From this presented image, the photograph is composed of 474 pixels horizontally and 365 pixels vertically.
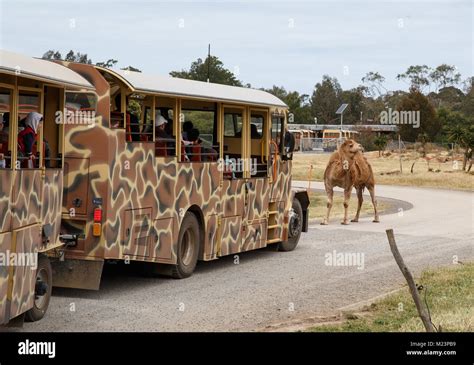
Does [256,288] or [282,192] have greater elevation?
[282,192]

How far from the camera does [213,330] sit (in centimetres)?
1200

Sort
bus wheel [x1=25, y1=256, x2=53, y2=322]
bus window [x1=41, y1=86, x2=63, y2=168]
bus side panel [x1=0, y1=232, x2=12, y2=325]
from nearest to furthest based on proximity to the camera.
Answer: bus side panel [x1=0, y1=232, x2=12, y2=325]
bus wheel [x1=25, y1=256, x2=53, y2=322]
bus window [x1=41, y1=86, x2=63, y2=168]

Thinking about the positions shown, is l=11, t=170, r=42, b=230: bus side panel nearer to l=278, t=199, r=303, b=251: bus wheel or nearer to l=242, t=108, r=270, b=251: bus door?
l=242, t=108, r=270, b=251: bus door

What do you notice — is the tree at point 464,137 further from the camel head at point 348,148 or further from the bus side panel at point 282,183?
the bus side panel at point 282,183

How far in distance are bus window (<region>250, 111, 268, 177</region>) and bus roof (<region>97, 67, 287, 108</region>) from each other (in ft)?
1.08

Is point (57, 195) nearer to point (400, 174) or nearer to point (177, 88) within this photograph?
point (177, 88)

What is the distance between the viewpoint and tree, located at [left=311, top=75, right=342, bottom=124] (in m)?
121

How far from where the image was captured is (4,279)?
10.4m

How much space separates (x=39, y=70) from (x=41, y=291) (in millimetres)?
2706

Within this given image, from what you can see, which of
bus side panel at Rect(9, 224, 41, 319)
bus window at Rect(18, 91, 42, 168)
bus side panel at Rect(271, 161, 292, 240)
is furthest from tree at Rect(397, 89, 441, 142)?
bus side panel at Rect(9, 224, 41, 319)

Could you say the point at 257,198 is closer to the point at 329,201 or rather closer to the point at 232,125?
the point at 232,125

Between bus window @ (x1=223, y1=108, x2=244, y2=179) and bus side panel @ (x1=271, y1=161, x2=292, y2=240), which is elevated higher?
bus window @ (x1=223, y1=108, x2=244, y2=179)

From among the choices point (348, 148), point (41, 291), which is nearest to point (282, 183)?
point (348, 148)
